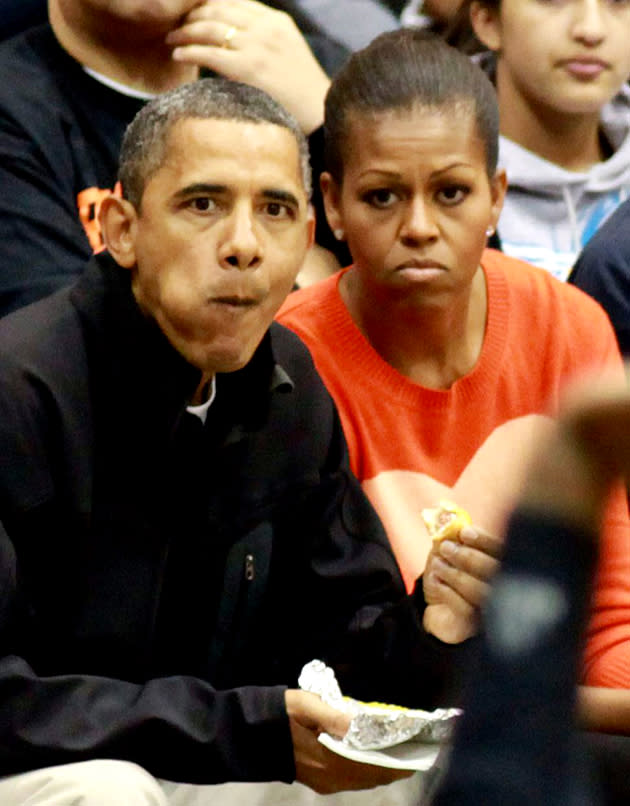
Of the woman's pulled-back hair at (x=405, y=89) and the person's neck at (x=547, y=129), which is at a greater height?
the woman's pulled-back hair at (x=405, y=89)

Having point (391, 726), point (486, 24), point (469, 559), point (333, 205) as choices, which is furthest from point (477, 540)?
point (486, 24)

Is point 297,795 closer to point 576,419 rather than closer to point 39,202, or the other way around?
point 39,202

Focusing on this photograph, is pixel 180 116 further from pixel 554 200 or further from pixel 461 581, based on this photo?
pixel 554 200

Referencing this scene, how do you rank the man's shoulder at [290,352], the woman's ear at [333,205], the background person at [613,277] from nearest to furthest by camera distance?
the man's shoulder at [290,352] < the woman's ear at [333,205] < the background person at [613,277]

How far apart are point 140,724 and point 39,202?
91cm

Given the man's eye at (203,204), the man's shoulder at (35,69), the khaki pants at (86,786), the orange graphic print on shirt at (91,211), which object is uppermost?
the man's eye at (203,204)

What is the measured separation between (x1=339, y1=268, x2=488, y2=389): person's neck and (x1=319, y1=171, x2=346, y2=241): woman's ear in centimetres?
6

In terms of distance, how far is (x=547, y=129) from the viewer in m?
2.97

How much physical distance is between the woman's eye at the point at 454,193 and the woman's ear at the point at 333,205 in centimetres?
15

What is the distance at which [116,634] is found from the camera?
182 cm

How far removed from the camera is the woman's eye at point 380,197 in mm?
2191

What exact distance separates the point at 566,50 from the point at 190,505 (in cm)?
136

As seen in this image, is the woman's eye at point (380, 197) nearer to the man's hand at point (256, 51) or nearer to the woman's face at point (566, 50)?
the man's hand at point (256, 51)

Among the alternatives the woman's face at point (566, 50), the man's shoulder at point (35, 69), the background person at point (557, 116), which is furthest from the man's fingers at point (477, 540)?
the woman's face at point (566, 50)
